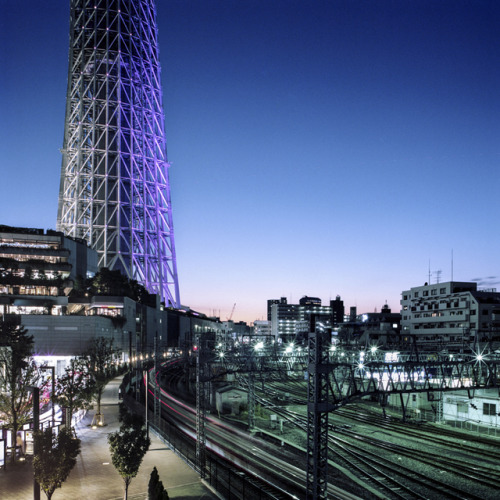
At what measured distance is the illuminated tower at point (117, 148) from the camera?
138 metres

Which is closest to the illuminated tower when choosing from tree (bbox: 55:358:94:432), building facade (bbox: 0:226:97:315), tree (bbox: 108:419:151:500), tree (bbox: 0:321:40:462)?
building facade (bbox: 0:226:97:315)

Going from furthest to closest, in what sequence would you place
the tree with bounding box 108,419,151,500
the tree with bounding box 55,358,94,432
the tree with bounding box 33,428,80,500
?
1. the tree with bounding box 55,358,94,432
2. the tree with bounding box 108,419,151,500
3. the tree with bounding box 33,428,80,500

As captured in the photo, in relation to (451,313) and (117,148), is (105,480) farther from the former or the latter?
(117,148)

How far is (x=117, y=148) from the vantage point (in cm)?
14025

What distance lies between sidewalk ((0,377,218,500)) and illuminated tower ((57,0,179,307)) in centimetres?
10362

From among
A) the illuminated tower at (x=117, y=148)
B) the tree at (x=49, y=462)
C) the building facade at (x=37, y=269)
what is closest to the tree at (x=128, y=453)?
the tree at (x=49, y=462)

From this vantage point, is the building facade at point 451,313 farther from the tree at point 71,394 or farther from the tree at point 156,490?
the tree at point 156,490

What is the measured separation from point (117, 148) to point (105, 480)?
122898 mm

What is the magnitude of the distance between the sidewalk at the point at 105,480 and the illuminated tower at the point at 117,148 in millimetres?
103625

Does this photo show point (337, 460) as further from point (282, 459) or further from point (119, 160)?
point (119, 160)

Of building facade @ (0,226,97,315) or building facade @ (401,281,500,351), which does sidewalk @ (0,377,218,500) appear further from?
building facade @ (401,281,500,351)

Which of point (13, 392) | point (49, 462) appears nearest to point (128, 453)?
point (49, 462)

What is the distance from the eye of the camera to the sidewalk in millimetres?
24297

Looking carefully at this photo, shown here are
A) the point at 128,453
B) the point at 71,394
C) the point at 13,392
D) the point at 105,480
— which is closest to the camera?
the point at 128,453
